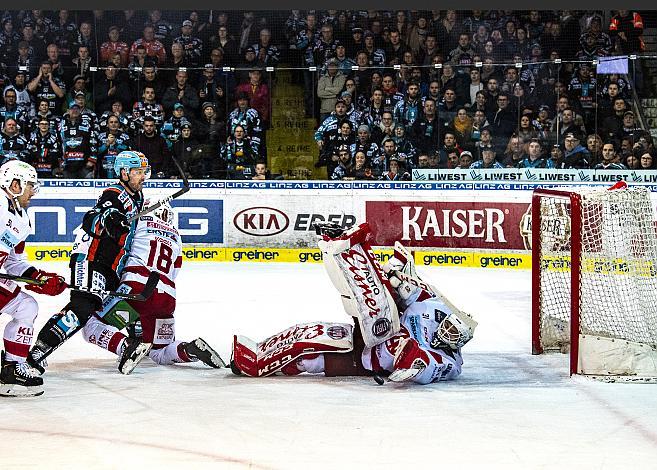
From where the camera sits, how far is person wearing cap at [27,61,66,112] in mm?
12234

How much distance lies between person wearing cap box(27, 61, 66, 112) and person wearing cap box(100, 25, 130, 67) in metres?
0.60

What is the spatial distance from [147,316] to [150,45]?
6703 mm

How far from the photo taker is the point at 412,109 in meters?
11.9

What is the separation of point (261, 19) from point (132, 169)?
21.7 feet

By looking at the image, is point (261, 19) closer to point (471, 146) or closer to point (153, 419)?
point (471, 146)

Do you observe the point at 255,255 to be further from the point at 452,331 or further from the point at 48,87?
the point at 452,331

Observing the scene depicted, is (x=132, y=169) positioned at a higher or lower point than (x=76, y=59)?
lower

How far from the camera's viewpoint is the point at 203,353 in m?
6.11

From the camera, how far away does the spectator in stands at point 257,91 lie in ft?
39.7

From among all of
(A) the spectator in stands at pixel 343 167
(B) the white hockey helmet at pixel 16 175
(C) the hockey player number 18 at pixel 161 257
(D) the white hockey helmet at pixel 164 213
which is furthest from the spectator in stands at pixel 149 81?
(B) the white hockey helmet at pixel 16 175

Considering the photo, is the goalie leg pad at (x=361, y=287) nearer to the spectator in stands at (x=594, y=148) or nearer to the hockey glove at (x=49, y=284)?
the hockey glove at (x=49, y=284)

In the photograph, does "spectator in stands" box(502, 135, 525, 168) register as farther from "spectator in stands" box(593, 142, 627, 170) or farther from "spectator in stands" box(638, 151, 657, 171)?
"spectator in stands" box(638, 151, 657, 171)

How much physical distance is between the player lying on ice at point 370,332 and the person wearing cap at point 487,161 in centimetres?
552

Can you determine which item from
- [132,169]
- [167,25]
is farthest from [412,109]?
[132,169]
